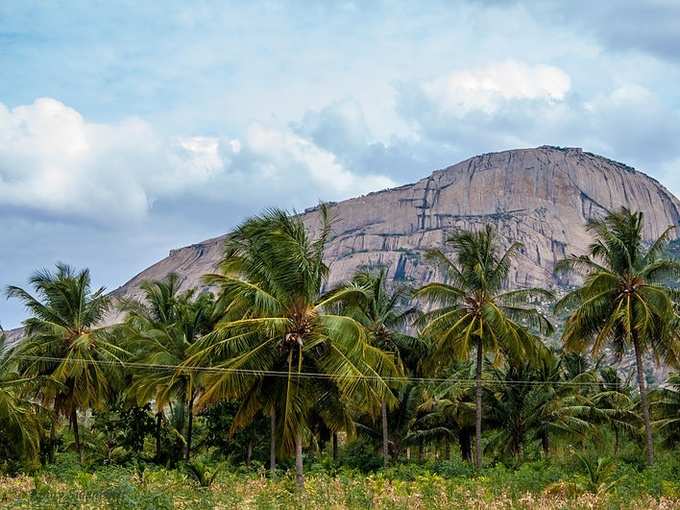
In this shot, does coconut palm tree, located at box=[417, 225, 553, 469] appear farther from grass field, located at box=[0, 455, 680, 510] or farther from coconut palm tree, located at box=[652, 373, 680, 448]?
coconut palm tree, located at box=[652, 373, 680, 448]

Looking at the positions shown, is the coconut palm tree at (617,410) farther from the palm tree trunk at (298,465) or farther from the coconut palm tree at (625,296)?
the palm tree trunk at (298,465)

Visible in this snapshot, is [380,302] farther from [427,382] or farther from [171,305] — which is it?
[171,305]

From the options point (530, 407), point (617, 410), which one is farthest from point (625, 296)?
point (617, 410)

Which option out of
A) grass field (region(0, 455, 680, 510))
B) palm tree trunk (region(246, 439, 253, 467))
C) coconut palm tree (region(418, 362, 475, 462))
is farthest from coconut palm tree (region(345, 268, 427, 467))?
grass field (region(0, 455, 680, 510))

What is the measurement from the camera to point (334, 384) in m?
23.9

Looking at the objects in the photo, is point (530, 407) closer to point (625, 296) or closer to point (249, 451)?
point (625, 296)

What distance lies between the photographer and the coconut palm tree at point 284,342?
72.8ft

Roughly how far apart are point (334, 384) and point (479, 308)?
913 cm

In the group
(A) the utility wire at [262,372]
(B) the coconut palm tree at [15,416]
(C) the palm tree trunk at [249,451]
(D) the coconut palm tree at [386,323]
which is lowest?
(C) the palm tree trunk at [249,451]

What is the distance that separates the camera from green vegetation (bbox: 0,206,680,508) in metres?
20.7

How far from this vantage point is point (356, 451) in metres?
44.0

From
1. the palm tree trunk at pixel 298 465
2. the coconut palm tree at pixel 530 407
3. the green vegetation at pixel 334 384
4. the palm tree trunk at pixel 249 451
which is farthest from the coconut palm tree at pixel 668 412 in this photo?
the palm tree trunk at pixel 298 465

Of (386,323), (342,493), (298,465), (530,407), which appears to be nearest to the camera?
(342,493)

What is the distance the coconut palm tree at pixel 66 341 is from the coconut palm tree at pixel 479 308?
1214cm
